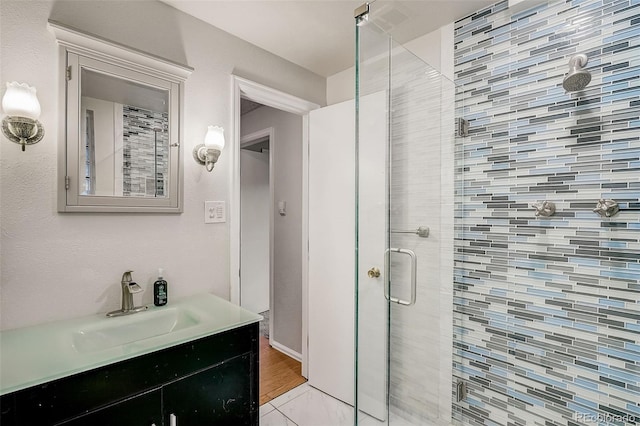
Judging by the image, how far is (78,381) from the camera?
98cm

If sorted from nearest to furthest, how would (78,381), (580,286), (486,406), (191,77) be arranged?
(78,381)
(580,286)
(486,406)
(191,77)

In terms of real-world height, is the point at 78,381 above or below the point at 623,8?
below

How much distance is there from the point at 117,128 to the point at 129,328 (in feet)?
3.10

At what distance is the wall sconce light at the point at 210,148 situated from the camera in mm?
1709

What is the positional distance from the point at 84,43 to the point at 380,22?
1.31m

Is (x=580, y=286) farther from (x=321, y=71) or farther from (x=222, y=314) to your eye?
(x=321, y=71)

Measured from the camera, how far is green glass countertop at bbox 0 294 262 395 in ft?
3.16

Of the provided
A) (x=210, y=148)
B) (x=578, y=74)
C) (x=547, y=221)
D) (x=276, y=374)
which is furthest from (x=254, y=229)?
(x=578, y=74)

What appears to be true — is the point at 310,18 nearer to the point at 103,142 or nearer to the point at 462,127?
the point at 462,127

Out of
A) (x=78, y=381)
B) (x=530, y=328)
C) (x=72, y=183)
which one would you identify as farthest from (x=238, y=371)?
(x=530, y=328)

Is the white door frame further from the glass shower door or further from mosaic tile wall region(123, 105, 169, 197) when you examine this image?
the glass shower door

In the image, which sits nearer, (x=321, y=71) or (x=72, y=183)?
(x=72, y=183)

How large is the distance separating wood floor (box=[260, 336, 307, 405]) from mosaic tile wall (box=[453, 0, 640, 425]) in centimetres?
120

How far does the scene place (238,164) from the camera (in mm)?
1953
